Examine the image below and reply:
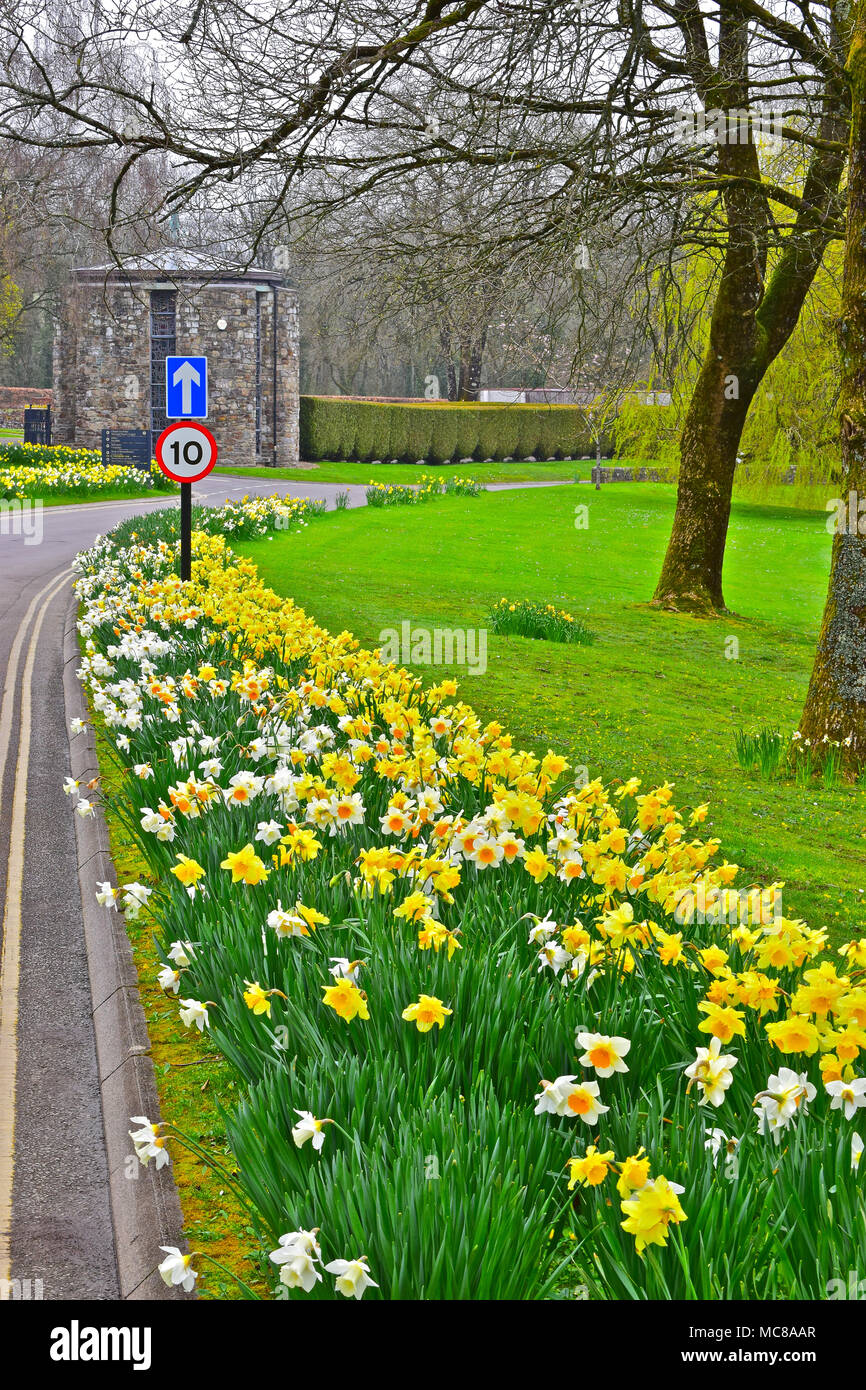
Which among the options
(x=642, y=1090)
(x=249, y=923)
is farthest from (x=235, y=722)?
(x=642, y=1090)

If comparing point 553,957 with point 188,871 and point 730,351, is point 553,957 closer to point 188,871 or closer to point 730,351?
point 188,871

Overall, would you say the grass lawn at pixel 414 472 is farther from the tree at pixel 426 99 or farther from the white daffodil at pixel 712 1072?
the white daffodil at pixel 712 1072

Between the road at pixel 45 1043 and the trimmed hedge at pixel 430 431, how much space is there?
3789 centimetres

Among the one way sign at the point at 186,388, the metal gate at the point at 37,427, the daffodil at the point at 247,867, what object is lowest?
the daffodil at the point at 247,867

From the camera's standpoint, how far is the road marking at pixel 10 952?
3.45m

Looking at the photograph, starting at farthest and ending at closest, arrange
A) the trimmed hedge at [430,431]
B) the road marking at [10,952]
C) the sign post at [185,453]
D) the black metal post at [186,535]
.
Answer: the trimmed hedge at [430,431] → the black metal post at [186,535] → the sign post at [185,453] → the road marking at [10,952]

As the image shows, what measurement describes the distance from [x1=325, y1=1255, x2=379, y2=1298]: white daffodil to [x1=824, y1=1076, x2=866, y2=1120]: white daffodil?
1.17 metres

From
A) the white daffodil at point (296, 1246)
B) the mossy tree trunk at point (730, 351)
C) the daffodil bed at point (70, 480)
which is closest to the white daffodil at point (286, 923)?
the white daffodil at point (296, 1246)

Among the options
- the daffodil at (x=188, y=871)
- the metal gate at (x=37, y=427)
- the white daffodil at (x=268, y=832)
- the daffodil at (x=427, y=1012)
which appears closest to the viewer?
the daffodil at (x=427, y=1012)

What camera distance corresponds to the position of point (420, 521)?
26250 mm

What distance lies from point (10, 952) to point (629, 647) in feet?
29.9

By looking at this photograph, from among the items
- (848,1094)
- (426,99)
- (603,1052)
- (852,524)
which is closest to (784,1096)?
(848,1094)

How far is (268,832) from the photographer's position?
466 cm
